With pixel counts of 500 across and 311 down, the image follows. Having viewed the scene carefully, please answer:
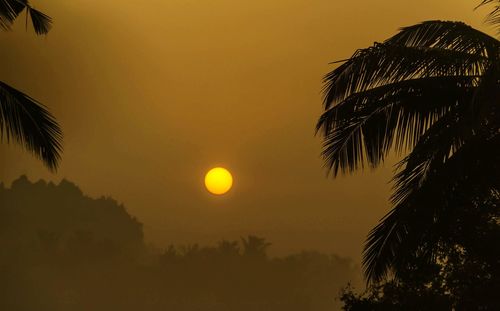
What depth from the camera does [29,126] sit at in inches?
252

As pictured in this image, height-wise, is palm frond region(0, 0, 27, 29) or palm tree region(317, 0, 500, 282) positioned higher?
palm frond region(0, 0, 27, 29)

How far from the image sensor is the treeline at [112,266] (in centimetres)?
10906

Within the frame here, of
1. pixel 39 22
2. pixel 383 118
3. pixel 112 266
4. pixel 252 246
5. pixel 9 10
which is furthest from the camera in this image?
pixel 252 246

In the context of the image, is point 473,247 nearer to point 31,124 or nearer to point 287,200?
point 31,124

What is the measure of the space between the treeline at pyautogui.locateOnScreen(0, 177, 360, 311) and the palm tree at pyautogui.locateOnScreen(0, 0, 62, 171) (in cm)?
10258

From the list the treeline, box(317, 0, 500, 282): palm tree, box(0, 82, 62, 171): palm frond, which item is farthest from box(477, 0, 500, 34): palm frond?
the treeline

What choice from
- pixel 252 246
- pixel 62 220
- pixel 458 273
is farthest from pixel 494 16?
pixel 252 246

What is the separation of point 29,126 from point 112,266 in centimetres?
11020

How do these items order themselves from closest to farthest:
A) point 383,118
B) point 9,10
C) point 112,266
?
point 9,10
point 383,118
point 112,266

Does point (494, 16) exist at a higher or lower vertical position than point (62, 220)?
lower

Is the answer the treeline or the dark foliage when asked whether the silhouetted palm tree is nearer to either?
the treeline

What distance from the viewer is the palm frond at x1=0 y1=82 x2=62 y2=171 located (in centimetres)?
622

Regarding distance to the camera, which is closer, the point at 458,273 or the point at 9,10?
the point at 9,10

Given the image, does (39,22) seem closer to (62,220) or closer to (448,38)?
(448,38)
